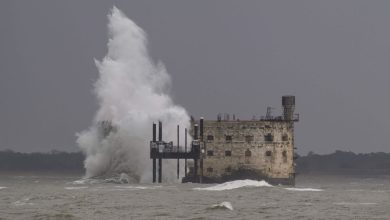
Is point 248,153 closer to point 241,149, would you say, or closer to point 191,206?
point 241,149

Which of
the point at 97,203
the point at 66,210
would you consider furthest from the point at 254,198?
the point at 66,210

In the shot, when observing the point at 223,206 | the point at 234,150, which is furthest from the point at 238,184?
the point at 223,206

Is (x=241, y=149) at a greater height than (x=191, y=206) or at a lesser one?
greater

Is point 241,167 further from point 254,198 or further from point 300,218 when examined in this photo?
point 300,218

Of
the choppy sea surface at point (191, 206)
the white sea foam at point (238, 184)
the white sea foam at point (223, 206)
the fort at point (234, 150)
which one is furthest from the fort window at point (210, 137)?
the white sea foam at point (223, 206)

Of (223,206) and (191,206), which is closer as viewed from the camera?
(223,206)

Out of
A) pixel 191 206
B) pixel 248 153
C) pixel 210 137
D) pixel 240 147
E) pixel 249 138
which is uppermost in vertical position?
pixel 210 137

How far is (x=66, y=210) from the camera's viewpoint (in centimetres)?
6269

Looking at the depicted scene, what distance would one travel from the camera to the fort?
102000 mm

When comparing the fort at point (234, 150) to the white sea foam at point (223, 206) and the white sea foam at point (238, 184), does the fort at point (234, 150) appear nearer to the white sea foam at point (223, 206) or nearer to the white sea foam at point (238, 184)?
the white sea foam at point (238, 184)

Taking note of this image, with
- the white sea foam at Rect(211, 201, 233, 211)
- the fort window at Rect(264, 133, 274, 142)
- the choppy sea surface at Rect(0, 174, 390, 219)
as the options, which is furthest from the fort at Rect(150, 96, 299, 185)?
the white sea foam at Rect(211, 201, 233, 211)

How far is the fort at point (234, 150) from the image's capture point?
335 feet

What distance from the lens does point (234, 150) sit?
102125 mm

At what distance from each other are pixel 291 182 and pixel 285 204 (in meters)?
35.4
